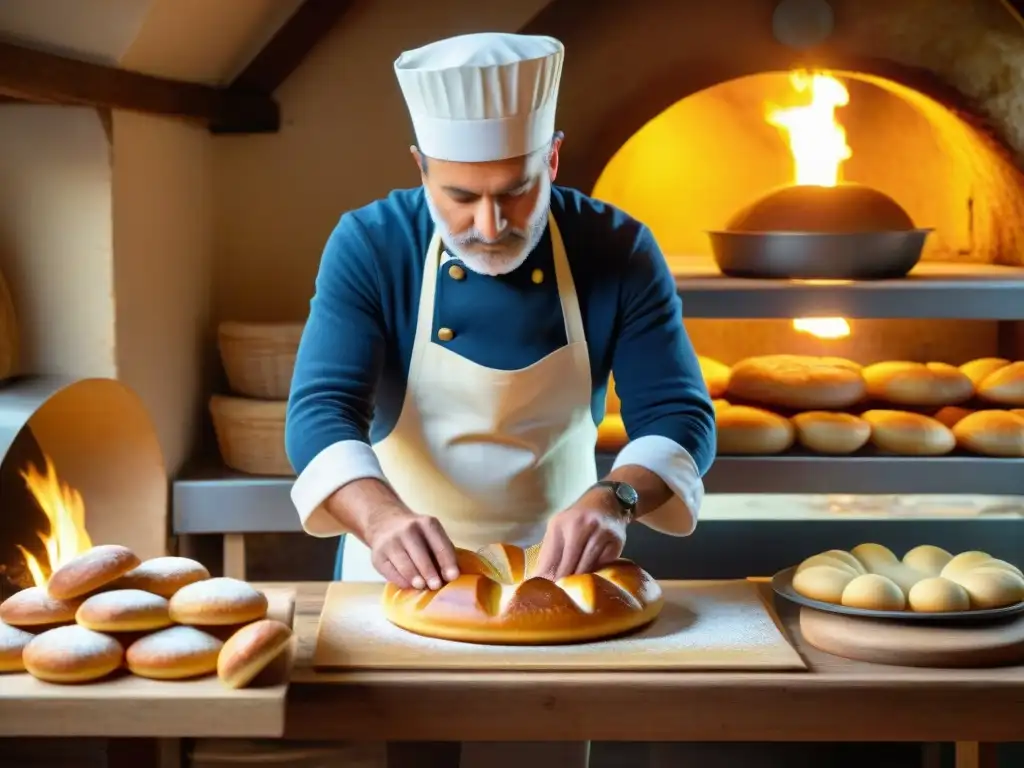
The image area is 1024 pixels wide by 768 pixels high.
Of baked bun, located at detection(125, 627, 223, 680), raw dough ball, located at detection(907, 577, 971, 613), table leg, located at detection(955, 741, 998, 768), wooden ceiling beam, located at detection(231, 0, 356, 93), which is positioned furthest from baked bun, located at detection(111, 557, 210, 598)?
wooden ceiling beam, located at detection(231, 0, 356, 93)

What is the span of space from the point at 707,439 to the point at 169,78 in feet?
5.15

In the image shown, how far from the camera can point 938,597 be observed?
1653 millimetres

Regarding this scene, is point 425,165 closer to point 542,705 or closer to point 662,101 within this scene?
point 542,705

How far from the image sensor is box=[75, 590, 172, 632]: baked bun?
152cm

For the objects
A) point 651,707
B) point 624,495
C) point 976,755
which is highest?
point 624,495

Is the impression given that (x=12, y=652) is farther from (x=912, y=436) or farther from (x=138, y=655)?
(x=912, y=436)

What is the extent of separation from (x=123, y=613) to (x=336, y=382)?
0.58 meters

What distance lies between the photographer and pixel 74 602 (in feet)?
5.25

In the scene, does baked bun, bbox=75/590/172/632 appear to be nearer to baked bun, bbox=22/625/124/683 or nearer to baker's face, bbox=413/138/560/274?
baked bun, bbox=22/625/124/683

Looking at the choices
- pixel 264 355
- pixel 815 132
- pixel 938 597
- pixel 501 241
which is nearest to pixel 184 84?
pixel 264 355

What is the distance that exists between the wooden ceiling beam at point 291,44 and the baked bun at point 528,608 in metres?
2.04

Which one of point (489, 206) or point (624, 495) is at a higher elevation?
point (489, 206)

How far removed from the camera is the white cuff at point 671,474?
6.51 ft

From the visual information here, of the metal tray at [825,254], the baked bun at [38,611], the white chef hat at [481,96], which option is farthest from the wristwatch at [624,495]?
the metal tray at [825,254]
